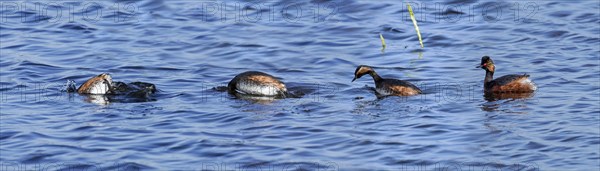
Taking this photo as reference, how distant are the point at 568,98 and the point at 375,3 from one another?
8.59 m

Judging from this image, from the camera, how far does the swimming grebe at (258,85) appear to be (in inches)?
719

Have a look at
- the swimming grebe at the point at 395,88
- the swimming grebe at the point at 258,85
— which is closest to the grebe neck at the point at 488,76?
the swimming grebe at the point at 395,88

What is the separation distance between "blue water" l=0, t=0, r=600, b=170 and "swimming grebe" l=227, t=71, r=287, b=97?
286mm

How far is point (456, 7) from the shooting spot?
2567cm

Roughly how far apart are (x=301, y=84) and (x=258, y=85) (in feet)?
3.79

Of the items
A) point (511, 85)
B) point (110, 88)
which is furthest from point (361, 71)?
point (110, 88)

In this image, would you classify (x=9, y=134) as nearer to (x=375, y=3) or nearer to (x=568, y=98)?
(x=568, y=98)

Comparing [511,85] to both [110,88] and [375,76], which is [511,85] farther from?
[110,88]

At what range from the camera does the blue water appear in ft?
47.9

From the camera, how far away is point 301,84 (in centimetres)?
1938

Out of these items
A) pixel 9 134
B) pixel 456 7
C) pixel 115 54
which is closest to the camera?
pixel 9 134

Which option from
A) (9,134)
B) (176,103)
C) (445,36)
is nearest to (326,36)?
(445,36)

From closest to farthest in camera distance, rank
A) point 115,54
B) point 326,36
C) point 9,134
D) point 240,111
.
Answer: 1. point 9,134
2. point 240,111
3. point 115,54
4. point 326,36

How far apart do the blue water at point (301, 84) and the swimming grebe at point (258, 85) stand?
0.29 m
